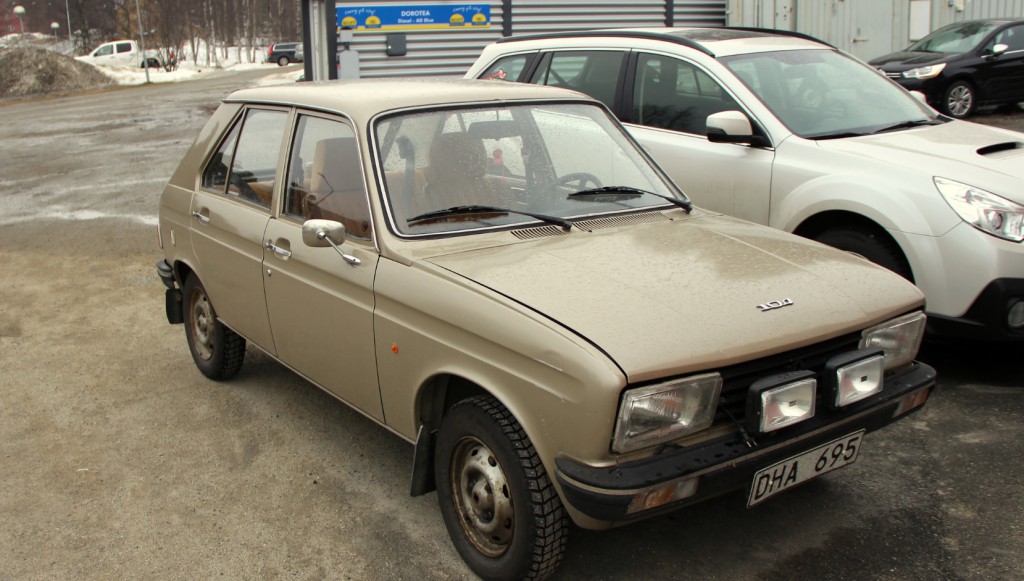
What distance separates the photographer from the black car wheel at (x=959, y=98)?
47.5ft

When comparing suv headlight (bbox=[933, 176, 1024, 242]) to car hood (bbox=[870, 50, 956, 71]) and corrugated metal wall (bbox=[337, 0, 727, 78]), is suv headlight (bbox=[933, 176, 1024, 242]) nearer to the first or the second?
corrugated metal wall (bbox=[337, 0, 727, 78])

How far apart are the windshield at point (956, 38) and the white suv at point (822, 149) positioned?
998cm

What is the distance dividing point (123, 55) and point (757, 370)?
64.2 m

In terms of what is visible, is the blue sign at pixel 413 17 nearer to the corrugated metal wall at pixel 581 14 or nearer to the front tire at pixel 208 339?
the corrugated metal wall at pixel 581 14

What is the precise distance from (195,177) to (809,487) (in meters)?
3.59

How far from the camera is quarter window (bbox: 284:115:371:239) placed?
384 centimetres

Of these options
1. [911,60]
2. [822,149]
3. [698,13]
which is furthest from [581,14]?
[822,149]

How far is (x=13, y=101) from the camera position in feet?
109

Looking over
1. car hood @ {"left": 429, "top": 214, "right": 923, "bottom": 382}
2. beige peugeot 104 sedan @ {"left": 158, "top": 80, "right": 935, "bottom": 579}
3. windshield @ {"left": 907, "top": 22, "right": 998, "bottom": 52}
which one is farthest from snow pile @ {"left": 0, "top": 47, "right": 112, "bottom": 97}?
car hood @ {"left": 429, "top": 214, "right": 923, "bottom": 382}

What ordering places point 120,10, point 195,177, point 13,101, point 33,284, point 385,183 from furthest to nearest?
point 120,10
point 13,101
point 33,284
point 195,177
point 385,183

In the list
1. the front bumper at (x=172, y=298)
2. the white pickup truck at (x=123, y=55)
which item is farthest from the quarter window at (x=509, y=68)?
the white pickup truck at (x=123, y=55)

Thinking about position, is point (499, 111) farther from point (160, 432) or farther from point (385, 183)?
point (160, 432)

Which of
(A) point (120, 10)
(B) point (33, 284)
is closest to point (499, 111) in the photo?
(B) point (33, 284)

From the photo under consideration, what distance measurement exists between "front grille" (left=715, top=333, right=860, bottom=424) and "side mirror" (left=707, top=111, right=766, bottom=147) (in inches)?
96.4
